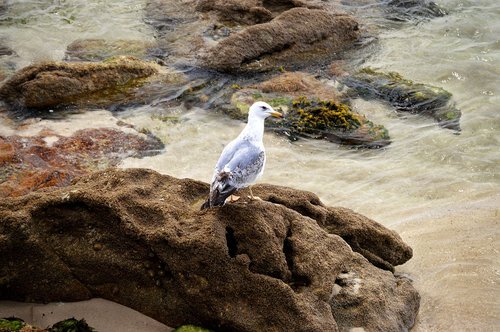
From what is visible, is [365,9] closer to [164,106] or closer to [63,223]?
[164,106]

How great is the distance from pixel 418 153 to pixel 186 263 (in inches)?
201

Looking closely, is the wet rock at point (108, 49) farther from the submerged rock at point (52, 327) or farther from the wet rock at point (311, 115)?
the submerged rock at point (52, 327)

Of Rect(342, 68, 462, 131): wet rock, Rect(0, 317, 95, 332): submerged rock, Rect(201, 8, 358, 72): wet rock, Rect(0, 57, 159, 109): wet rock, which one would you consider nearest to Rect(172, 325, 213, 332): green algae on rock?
Rect(0, 317, 95, 332): submerged rock

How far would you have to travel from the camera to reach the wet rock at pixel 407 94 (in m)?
9.62

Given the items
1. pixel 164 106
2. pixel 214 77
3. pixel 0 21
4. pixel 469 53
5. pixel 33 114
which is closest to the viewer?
pixel 33 114

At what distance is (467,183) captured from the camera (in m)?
8.00

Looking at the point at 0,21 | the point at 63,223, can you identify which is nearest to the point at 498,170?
the point at 63,223

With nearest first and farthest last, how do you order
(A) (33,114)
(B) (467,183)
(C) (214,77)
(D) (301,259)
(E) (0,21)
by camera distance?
(D) (301,259), (B) (467,183), (A) (33,114), (C) (214,77), (E) (0,21)

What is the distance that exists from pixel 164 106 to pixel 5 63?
3.57m

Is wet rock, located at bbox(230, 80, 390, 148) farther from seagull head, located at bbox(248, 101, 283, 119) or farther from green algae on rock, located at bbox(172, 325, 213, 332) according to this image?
green algae on rock, located at bbox(172, 325, 213, 332)

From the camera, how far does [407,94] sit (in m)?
10.1

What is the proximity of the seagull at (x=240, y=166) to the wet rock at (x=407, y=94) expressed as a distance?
4.96m

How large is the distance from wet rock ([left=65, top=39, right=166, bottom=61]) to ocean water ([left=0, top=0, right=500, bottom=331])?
1.02 feet

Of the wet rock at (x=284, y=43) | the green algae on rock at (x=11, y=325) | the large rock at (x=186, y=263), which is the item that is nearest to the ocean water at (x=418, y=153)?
the wet rock at (x=284, y=43)
